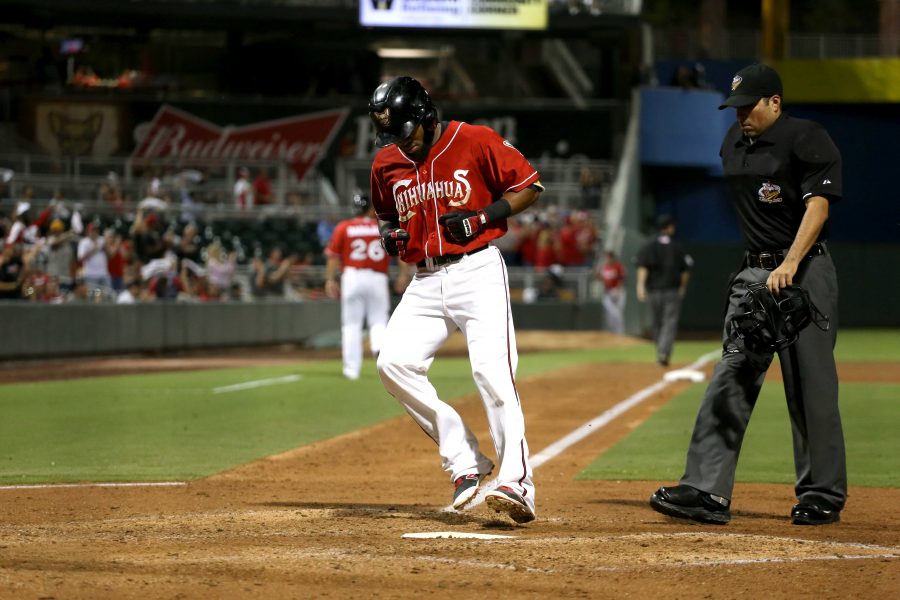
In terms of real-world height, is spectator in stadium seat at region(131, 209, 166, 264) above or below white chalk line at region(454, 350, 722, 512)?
above

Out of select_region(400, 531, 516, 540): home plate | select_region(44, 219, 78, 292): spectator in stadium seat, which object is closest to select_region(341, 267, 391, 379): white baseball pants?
select_region(44, 219, 78, 292): spectator in stadium seat

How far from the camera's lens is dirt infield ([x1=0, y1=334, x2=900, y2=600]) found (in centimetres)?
498

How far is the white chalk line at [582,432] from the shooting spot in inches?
299

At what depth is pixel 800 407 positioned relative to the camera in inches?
268

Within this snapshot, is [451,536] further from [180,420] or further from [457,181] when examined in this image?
[180,420]

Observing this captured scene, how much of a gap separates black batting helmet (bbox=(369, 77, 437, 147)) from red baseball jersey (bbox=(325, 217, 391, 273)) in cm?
965

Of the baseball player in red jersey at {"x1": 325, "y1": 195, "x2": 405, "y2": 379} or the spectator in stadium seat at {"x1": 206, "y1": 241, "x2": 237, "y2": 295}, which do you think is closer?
the baseball player in red jersey at {"x1": 325, "y1": 195, "x2": 405, "y2": 379}

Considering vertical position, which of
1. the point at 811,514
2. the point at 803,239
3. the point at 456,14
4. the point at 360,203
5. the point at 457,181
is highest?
the point at 456,14

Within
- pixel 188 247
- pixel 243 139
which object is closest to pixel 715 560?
pixel 188 247

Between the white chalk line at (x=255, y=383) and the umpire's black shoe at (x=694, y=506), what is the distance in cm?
992

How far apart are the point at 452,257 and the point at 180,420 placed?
22.4 feet

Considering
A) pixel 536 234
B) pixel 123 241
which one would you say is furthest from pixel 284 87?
pixel 123 241

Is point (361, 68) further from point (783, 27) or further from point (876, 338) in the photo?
A: point (876, 338)

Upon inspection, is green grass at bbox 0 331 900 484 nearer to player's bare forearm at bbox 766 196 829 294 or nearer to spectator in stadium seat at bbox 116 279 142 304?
player's bare forearm at bbox 766 196 829 294
